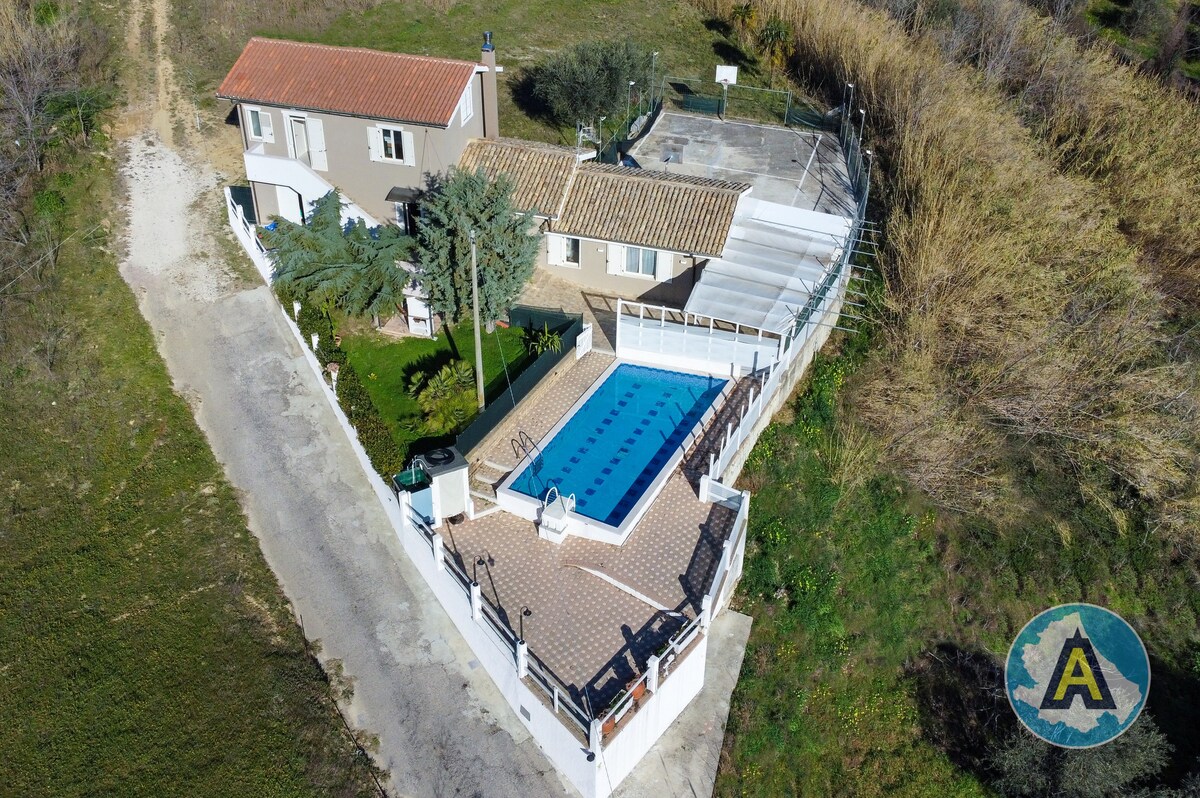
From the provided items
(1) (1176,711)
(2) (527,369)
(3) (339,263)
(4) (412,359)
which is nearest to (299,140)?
(3) (339,263)

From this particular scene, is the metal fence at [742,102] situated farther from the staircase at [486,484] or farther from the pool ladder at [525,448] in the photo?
the staircase at [486,484]

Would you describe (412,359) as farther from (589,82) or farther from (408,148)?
(589,82)

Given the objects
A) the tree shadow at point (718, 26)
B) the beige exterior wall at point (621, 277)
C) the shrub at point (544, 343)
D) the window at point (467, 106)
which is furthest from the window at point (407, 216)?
the tree shadow at point (718, 26)

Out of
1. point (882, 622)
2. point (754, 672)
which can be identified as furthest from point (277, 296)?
point (882, 622)

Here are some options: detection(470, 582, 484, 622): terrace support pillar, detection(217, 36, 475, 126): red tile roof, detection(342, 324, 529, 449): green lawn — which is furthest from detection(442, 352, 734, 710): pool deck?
detection(217, 36, 475, 126): red tile roof

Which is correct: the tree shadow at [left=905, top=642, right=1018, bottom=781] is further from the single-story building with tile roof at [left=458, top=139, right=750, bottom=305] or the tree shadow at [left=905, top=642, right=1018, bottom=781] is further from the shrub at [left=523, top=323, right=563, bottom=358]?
the single-story building with tile roof at [left=458, top=139, right=750, bottom=305]

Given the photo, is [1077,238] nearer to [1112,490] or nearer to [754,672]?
[1112,490]

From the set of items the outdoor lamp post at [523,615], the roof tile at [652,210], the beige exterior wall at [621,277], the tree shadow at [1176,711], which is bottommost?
the tree shadow at [1176,711]
